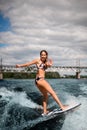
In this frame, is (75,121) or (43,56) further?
(75,121)

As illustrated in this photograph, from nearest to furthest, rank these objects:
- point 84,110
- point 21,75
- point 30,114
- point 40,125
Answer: point 40,125, point 30,114, point 84,110, point 21,75

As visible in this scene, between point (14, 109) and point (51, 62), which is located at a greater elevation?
point (51, 62)

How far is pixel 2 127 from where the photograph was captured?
1064 cm

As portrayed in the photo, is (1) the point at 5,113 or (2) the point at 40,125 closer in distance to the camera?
(2) the point at 40,125

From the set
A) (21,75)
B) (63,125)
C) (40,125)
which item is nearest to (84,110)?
(63,125)

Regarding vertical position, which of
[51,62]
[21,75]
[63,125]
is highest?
[51,62]

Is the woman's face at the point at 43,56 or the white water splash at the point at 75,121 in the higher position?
the woman's face at the point at 43,56

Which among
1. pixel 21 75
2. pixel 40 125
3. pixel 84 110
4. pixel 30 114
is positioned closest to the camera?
pixel 40 125

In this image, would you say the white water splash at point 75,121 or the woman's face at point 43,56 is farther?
the white water splash at point 75,121

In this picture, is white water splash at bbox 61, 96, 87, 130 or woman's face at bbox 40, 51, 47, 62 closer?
woman's face at bbox 40, 51, 47, 62

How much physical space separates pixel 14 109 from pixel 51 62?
121 inches

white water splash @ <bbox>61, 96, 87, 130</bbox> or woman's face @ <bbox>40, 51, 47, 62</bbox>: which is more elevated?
woman's face @ <bbox>40, 51, 47, 62</bbox>

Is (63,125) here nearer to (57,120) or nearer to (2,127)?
(57,120)

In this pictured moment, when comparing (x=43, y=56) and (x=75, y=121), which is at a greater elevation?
(x=43, y=56)
